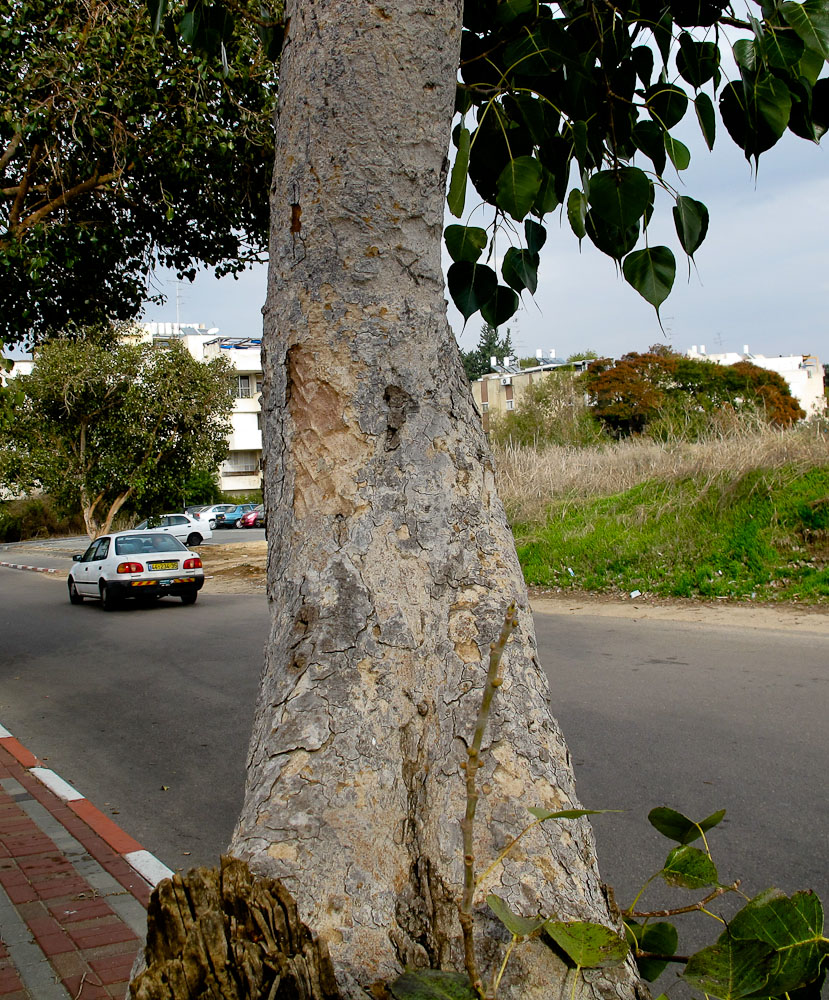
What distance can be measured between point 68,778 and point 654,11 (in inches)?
A: 245

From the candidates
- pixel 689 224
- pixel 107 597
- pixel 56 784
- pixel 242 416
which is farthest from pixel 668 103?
pixel 242 416

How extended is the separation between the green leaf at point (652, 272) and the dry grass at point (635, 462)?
1302 cm

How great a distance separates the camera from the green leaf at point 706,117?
2629mm

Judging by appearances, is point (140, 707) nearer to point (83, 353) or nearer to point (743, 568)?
point (743, 568)

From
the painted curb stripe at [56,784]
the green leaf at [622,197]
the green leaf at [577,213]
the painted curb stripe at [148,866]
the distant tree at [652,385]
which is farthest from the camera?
the distant tree at [652,385]

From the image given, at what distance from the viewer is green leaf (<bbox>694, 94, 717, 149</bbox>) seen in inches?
103

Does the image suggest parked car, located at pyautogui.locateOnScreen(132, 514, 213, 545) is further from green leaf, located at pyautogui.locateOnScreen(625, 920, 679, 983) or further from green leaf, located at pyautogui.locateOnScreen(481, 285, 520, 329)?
green leaf, located at pyautogui.locateOnScreen(625, 920, 679, 983)

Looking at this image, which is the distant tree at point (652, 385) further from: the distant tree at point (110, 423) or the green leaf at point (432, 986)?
the green leaf at point (432, 986)

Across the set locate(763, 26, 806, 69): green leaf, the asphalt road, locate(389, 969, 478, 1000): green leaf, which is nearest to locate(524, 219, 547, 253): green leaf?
locate(763, 26, 806, 69): green leaf

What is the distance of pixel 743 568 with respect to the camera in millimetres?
13250

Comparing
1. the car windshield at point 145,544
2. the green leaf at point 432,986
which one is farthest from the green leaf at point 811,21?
the car windshield at point 145,544

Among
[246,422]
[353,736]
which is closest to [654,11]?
[353,736]

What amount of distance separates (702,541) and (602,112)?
12117 mm

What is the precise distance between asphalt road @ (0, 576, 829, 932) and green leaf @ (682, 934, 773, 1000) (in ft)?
9.04
